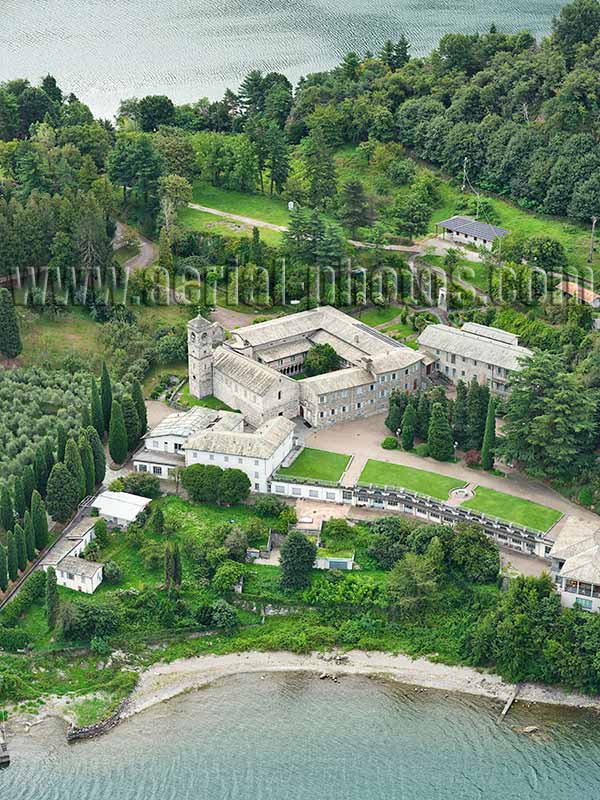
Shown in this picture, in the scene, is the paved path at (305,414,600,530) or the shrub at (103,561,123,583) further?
the paved path at (305,414,600,530)

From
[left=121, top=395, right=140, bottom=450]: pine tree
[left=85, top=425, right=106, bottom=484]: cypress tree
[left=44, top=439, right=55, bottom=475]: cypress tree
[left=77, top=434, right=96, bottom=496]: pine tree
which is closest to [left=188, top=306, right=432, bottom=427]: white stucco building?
[left=121, top=395, right=140, bottom=450]: pine tree

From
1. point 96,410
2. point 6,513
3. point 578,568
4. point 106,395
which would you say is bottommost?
point 578,568

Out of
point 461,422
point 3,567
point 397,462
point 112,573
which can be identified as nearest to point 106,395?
point 112,573

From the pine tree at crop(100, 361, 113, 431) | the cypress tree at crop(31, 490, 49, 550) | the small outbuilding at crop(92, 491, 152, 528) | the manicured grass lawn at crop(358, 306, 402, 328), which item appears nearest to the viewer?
the cypress tree at crop(31, 490, 49, 550)

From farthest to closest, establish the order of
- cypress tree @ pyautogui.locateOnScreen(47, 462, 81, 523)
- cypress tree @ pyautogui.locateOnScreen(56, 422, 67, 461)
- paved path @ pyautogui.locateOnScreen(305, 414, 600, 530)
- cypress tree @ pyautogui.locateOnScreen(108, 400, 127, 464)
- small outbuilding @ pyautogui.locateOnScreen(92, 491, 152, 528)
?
1. cypress tree @ pyautogui.locateOnScreen(108, 400, 127, 464)
2. cypress tree @ pyautogui.locateOnScreen(56, 422, 67, 461)
3. paved path @ pyautogui.locateOnScreen(305, 414, 600, 530)
4. small outbuilding @ pyautogui.locateOnScreen(92, 491, 152, 528)
5. cypress tree @ pyautogui.locateOnScreen(47, 462, 81, 523)

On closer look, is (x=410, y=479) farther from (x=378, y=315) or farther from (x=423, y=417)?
(x=378, y=315)

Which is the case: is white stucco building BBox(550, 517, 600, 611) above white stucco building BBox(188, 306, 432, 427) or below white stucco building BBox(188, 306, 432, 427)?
below

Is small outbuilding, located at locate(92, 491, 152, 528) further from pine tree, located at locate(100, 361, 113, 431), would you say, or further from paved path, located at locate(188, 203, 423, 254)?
paved path, located at locate(188, 203, 423, 254)

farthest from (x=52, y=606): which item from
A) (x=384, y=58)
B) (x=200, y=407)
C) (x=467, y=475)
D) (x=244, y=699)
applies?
(x=384, y=58)
